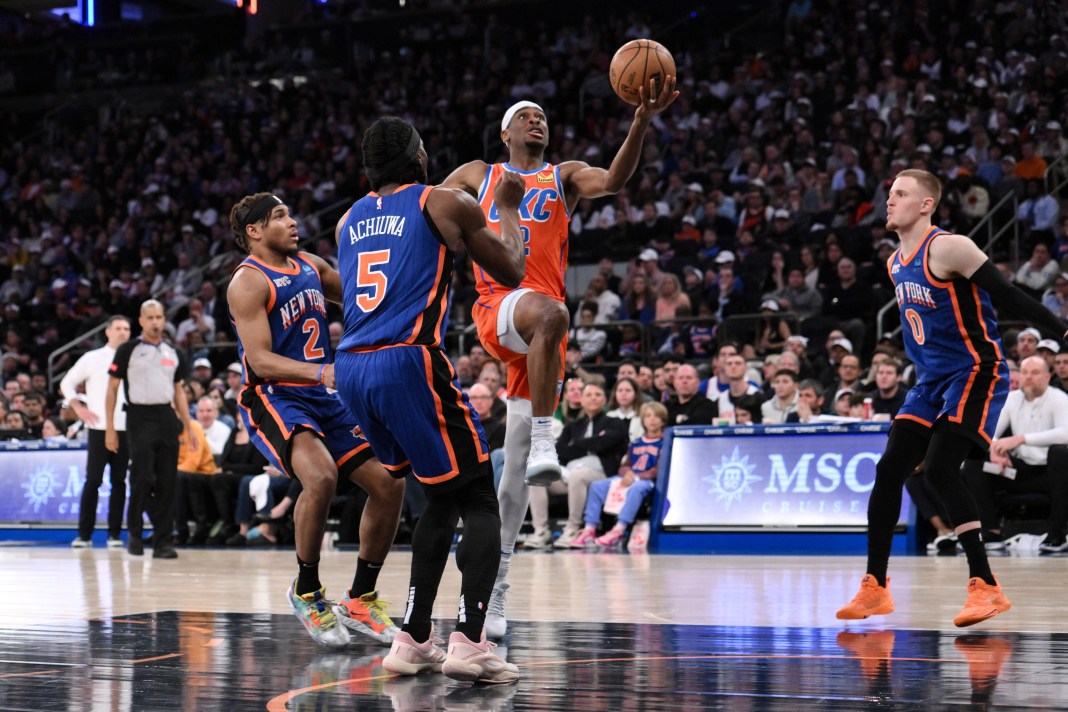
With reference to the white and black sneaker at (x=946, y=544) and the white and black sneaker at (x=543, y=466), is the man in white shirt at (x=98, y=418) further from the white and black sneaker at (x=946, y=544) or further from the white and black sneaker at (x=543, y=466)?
the white and black sneaker at (x=543, y=466)

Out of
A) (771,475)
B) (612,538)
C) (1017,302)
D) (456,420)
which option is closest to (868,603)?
(1017,302)

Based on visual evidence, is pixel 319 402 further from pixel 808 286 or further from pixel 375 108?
pixel 375 108

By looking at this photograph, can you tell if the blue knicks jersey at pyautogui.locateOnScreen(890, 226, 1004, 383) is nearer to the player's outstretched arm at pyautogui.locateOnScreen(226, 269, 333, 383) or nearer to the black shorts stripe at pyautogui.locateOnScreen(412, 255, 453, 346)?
the black shorts stripe at pyautogui.locateOnScreen(412, 255, 453, 346)

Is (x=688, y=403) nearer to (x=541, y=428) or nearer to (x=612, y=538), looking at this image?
(x=612, y=538)

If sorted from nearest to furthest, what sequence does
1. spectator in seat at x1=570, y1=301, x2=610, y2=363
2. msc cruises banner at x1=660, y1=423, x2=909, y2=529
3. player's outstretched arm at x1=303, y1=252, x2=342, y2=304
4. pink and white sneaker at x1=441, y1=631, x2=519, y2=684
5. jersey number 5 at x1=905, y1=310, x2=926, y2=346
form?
pink and white sneaker at x1=441, y1=631, x2=519, y2=684 → jersey number 5 at x1=905, y1=310, x2=926, y2=346 → player's outstretched arm at x1=303, y1=252, x2=342, y2=304 → msc cruises banner at x1=660, y1=423, x2=909, y2=529 → spectator in seat at x1=570, y1=301, x2=610, y2=363

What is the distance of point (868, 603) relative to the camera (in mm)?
5469

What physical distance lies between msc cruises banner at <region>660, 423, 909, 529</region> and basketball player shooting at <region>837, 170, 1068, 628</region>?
443cm

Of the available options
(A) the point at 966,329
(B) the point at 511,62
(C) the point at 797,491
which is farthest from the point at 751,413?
(B) the point at 511,62

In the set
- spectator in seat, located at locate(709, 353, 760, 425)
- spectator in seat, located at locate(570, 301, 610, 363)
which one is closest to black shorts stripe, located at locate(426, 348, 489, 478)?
spectator in seat, located at locate(709, 353, 760, 425)

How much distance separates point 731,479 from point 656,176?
6886 mm

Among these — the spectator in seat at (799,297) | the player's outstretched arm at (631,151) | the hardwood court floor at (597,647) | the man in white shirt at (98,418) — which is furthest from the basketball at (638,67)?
the spectator in seat at (799,297)

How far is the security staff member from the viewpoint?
10516 millimetres

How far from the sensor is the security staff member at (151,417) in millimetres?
10516

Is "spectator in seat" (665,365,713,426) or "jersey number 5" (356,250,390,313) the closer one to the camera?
"jersey number 5" (356,250,390,313)
